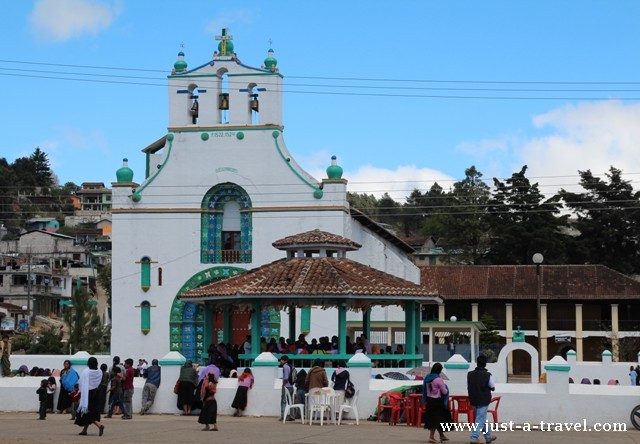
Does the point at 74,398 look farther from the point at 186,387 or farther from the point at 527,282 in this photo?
the point at 527,282

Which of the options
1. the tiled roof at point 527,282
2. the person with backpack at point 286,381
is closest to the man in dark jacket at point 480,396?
the person with backpack at point 286,381

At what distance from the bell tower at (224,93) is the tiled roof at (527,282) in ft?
66.9

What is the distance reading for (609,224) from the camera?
254ft

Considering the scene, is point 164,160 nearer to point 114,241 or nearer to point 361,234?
point 114,241

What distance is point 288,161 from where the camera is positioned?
149 ft

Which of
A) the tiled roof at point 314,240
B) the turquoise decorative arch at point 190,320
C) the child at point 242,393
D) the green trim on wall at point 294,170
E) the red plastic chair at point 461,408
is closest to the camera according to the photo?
the red plastic chair at point 461,408

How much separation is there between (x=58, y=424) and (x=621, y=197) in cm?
5974

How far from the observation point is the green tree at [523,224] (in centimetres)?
7594

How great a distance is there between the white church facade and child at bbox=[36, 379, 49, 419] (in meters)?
17.3

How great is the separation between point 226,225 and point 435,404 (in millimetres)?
25593

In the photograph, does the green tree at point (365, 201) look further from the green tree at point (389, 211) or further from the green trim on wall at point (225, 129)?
the green trim on wall at point (225, 129)

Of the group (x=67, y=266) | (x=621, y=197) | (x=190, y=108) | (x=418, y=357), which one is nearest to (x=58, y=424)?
(x=418, y=357)

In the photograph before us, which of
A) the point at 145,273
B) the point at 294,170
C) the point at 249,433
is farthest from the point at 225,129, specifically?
the point at 249,433

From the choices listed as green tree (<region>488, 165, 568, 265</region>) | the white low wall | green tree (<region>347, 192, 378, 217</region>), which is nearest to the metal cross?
the white low wall
